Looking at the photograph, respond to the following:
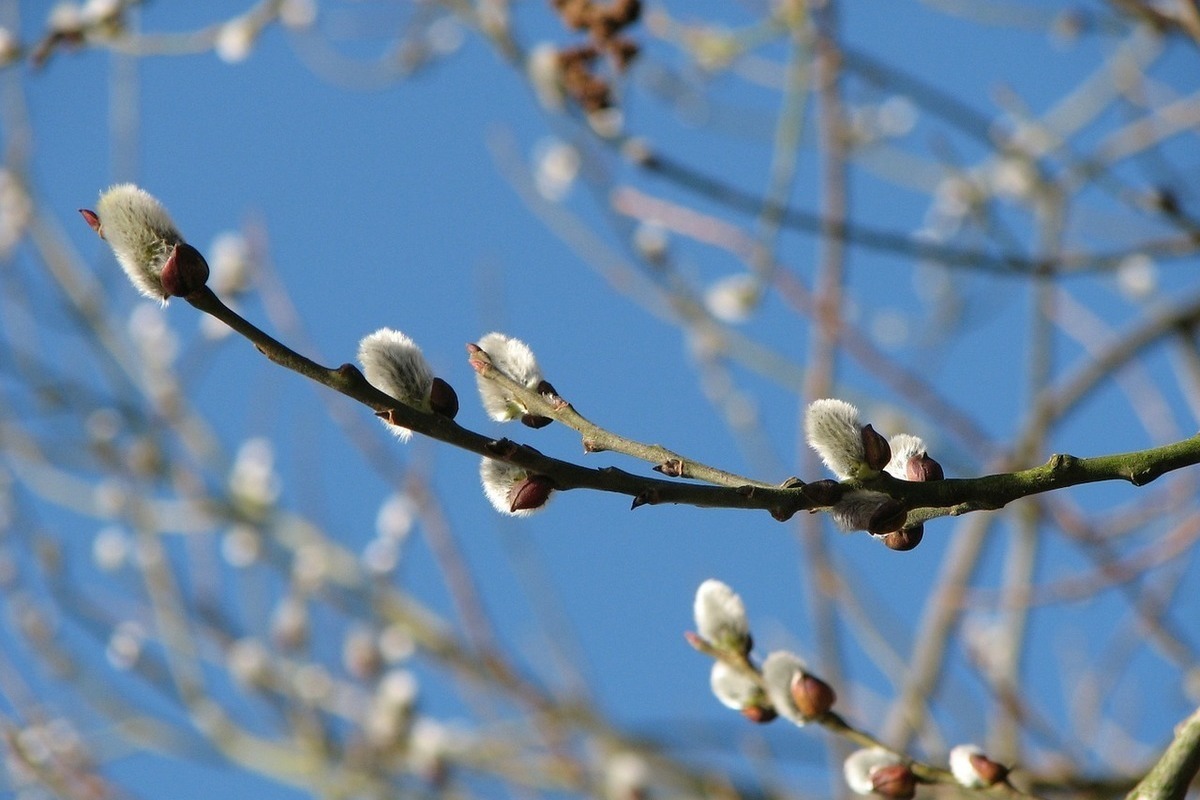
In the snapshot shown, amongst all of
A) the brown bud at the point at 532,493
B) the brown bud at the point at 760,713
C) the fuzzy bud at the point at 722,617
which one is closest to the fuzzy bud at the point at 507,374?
the brown bud at the point at 532,493

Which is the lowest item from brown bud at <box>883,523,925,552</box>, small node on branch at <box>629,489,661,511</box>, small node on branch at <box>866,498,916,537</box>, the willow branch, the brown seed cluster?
the willow branch

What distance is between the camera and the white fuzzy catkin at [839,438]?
1.08m

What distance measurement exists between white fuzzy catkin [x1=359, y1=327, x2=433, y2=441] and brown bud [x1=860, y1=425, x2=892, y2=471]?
15.7 inches

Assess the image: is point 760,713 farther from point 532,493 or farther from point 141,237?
point 141,237

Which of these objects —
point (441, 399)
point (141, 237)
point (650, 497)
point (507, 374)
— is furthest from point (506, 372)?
point (141, 237)

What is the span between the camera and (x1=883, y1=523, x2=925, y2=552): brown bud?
1.11 m

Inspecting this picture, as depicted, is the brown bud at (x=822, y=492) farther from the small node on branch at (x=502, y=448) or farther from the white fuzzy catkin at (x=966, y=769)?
the white fuzzy catkin at (x=966, y=769)

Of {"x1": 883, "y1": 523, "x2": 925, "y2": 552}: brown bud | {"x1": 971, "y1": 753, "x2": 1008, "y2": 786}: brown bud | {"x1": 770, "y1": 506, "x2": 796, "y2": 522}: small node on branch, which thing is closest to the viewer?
{"x1": 770, "y1": 506, "x2": 796, "y2": 522}: small node on branch

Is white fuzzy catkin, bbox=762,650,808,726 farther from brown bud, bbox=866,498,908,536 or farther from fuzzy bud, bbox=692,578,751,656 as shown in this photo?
brown bud, bbox=866,498,908,536

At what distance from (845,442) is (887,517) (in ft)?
0.28

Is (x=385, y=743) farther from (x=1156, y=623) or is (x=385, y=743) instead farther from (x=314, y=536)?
(x=1156, y=623)

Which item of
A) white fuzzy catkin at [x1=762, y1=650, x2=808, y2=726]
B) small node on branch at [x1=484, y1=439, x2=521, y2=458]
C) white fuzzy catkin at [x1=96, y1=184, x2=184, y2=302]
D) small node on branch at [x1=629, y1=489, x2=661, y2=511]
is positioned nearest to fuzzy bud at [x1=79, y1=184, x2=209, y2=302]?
white fuzzy catkin at [x1=96, y1=184, x2=184, y2=302]

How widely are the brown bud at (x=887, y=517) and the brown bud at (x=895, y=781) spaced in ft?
1.56

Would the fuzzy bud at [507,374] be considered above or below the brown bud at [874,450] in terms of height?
above
